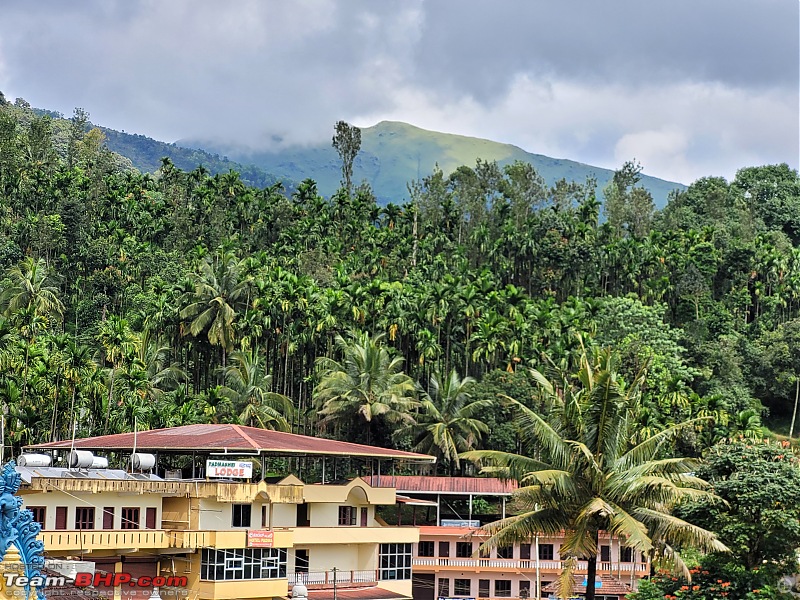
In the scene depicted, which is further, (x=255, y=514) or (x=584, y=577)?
(x=584, y=577)

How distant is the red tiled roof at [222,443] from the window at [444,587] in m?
12.3

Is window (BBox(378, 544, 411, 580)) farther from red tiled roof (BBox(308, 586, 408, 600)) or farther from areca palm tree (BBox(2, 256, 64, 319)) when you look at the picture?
areca palm tree (BBox(2, 256, 64, 319))

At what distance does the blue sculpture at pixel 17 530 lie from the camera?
874 inches

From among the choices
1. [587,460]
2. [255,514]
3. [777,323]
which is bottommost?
[255,514]

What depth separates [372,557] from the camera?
56125 mm

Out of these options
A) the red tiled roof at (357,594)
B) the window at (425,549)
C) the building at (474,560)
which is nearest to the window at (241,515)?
the red tiled roof at (357,594)

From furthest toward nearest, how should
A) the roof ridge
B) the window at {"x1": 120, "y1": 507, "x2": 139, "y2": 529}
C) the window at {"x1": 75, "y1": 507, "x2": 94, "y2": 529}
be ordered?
1. the roof ridge
2. the window at {"x1": 120, "y1": 507, "x2": 139, "y2": 529}
3. the window at {"x1": 75, "y1": 507, "x2": 94, "y2": 529}

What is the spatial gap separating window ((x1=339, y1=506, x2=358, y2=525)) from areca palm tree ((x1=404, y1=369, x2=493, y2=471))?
19564 millimetres

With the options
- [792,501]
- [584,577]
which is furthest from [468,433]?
[792,501]

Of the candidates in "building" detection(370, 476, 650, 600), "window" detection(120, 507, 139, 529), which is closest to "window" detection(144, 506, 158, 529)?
"window" detection(120, 507, 139, 529)

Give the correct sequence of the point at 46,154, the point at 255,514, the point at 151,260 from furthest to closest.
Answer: the point at 46,154
the point at 151,260
the point at 255,514

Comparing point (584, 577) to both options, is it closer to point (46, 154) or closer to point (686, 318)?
point (686, 318)

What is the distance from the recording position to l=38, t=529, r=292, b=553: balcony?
44031 millimetres

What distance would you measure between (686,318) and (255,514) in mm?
60431
